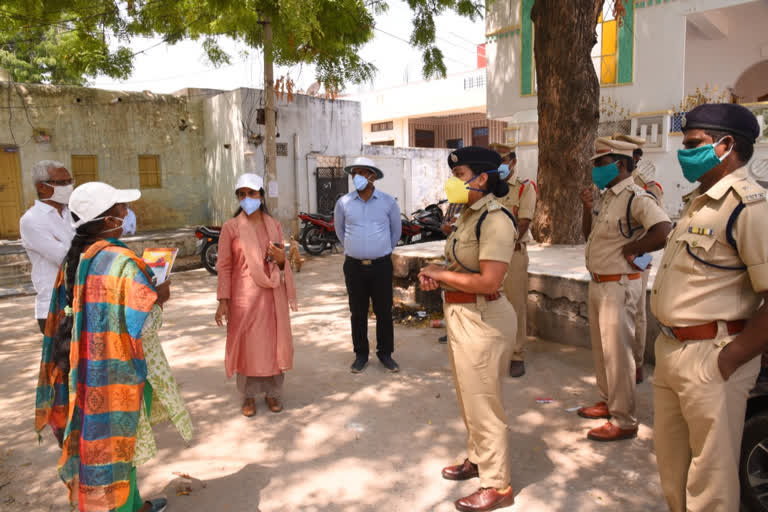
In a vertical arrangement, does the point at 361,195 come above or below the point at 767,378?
above

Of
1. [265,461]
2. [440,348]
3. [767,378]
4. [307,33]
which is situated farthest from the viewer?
[307,33]

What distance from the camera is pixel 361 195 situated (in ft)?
15.6

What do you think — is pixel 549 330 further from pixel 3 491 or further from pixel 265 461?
pixel 3 491

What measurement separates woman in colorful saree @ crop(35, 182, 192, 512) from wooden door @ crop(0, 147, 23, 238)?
11.5 m

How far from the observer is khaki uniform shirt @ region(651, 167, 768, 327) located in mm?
1902

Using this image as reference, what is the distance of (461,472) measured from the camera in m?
3.02

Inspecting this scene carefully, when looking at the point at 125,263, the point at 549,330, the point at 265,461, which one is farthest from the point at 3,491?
the point at 549,330

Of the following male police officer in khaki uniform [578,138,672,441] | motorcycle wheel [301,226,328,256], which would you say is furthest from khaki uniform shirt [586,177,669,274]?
motorcycle wheel [301,226,328,256]

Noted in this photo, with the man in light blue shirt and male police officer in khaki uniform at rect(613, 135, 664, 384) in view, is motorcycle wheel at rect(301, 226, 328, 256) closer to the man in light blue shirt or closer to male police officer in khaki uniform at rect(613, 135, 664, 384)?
the man in light blue shirt

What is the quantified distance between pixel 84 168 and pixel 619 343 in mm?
12737

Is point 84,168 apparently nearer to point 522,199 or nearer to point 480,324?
point 522,199

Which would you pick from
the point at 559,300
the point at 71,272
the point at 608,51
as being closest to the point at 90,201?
the point at 71,272

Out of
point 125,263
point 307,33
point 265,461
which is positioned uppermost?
point 307,33

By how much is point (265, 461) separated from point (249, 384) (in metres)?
0.78
